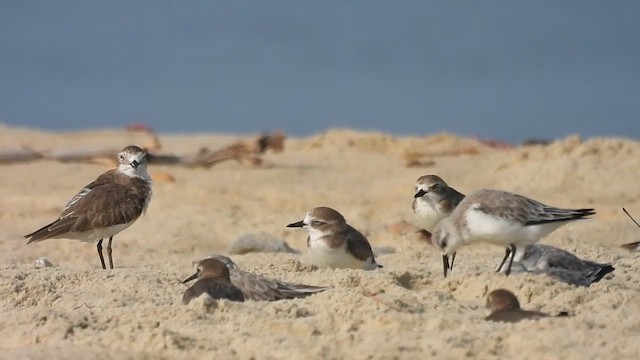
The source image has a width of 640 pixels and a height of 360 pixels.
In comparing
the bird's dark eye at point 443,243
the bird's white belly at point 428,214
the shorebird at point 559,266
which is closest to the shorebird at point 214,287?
the bird's dark eye at point 443,243

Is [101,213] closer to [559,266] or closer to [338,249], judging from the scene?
[338,249]

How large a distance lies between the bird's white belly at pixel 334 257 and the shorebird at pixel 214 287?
60.0 inches

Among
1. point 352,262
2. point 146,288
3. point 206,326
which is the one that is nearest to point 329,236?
point 352,262

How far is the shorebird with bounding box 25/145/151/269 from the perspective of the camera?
10391mm

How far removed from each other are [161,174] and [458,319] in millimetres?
9743

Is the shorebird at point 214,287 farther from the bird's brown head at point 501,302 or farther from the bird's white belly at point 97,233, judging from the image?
the bird's white belly at point 97,233

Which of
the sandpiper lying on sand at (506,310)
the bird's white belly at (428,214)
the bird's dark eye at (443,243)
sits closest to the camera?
the sandpiper lying on sand at (506,310)

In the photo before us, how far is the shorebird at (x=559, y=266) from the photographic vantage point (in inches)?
332

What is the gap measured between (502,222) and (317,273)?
1.19m

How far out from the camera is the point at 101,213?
1040 centimetres

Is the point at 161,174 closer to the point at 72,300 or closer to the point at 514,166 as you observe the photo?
the point at 514,166

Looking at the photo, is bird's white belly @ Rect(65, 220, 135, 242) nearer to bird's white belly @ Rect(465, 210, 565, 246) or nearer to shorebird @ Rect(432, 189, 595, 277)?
shorebird @ Rect(432, 189, 595, 277)

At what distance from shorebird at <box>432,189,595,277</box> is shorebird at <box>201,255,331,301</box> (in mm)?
1061

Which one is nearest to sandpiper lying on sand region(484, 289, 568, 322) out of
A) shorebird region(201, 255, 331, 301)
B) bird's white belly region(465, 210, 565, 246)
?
shorebird region(201, 255, 331, 301)
